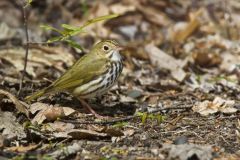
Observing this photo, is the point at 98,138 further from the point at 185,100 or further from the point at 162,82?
the point at 162,82

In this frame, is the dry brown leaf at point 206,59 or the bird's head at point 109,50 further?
the dry brown leaf at point 206,59

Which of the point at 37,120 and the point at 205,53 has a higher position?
the point at 205,53

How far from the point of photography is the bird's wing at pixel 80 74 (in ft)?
17.5

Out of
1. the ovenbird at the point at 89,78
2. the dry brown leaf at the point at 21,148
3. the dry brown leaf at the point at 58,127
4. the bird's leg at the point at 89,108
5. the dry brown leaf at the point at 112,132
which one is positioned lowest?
the dry brown leaf at the point at 21,148

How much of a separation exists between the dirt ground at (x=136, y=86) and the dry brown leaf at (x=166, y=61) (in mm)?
13

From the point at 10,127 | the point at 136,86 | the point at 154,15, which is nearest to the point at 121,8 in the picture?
the point at 154,15

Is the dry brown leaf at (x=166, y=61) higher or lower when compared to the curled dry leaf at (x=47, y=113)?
higher

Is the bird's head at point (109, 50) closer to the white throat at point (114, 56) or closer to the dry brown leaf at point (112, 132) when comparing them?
the white throat at point (114, 56)

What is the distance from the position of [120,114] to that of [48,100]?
701 millimetres

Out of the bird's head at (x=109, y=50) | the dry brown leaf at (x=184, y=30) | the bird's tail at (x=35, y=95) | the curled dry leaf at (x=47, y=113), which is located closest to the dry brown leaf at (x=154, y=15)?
the dry brown leaf at (x=184, y=30)

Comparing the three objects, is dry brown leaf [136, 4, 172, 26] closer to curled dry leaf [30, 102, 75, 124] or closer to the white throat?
the white throat

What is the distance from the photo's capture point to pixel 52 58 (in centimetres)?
674

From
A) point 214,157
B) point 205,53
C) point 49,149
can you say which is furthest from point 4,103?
point 205,53

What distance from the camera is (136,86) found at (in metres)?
6.37
